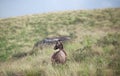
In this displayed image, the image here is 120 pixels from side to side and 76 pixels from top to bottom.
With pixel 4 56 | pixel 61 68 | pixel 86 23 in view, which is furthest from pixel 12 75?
pixel 86 23

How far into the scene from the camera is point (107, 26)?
24.7 meters

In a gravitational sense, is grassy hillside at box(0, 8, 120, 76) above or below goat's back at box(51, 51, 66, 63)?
below

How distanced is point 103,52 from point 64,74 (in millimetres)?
2795

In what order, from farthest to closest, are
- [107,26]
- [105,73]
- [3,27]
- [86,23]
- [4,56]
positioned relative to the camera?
[3,27], [86,23], [107,26], [4,56], [105,73]

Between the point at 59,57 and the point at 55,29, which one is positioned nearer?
the point at 59,57

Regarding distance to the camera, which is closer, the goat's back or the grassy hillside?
the goat's back

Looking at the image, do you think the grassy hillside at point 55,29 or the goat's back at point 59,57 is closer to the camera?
the goat's back at point 59,57

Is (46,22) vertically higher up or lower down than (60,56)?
lower down

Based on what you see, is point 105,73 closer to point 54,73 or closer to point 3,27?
point 54,73

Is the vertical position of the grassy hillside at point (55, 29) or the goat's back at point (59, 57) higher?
the goat's back at point (59, 57)

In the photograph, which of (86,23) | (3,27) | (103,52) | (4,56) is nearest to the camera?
(103,52)

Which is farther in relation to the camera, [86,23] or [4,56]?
[86,23]

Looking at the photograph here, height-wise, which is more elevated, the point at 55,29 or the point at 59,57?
the point at 59,57

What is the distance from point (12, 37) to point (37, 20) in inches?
289
